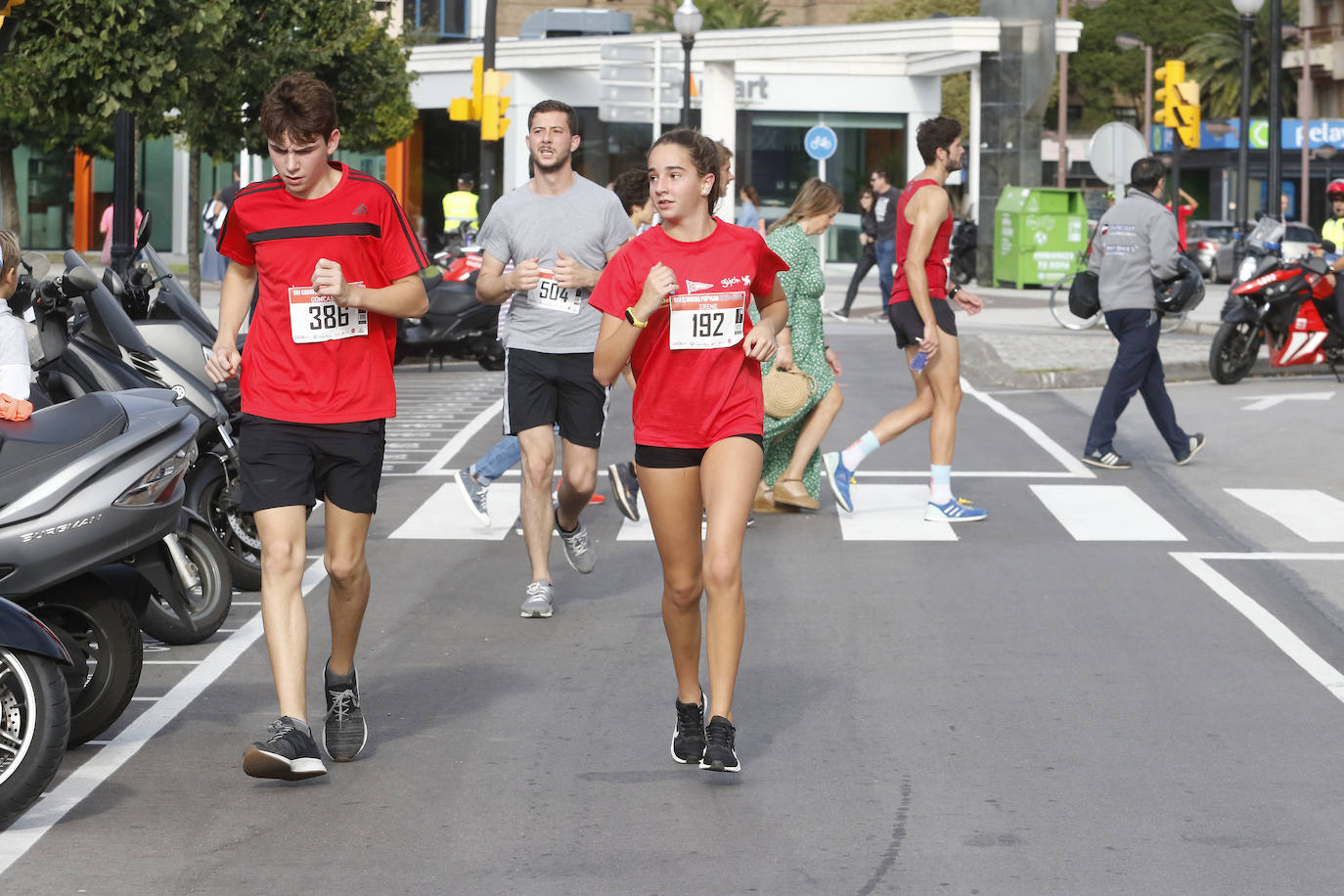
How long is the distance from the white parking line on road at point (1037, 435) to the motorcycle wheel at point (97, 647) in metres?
7.40

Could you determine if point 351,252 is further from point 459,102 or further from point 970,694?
point 459,102

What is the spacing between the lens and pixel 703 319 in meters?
5.71

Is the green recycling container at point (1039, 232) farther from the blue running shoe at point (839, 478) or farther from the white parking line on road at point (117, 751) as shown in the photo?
the white parking line on road at point (117, 751)

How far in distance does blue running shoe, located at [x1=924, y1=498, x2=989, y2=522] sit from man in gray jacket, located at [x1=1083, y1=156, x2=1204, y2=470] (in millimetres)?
2457

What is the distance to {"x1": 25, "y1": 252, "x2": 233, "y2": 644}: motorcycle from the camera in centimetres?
749

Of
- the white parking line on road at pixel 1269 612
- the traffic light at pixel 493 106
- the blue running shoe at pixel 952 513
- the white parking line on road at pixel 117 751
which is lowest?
the white parking line on road at pixel 117 751

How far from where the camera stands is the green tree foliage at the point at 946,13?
69438 mm

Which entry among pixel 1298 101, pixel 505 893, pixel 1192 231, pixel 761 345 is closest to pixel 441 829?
pixel 505 893

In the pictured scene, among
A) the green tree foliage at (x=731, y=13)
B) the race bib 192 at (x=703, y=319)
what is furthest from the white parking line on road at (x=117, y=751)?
the green tree foliage at (x=731, y=13)

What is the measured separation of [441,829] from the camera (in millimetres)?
5148

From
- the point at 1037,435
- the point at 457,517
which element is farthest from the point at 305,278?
the point at 1037,435

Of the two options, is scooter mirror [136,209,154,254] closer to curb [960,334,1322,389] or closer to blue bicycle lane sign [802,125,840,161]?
curb [960,334,1322,389]

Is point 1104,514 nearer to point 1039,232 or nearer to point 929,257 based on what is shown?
point 929,257

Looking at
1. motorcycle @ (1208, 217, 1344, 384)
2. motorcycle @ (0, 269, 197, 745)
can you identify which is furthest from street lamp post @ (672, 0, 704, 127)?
motorcycle @ (0, 269, 197, 745)
